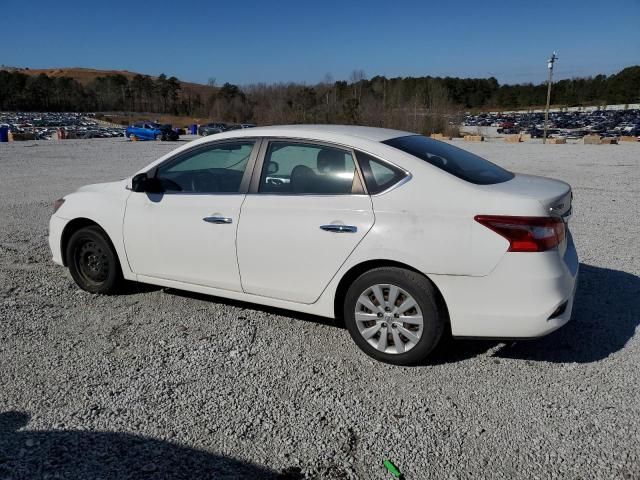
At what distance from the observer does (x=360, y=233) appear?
12.1 feet

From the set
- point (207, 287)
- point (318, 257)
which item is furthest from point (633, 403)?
point (207, 287)

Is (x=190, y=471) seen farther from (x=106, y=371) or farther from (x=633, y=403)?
(x=633, y=403)

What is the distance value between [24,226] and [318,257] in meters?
6.67

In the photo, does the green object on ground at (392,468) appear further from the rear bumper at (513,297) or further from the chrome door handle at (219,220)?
the chrome door handle at (219,220)

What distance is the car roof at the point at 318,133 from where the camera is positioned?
4062mm

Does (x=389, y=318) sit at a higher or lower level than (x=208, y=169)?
lower

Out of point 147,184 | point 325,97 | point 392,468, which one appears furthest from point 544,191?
point 325,97

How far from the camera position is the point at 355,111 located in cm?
5919

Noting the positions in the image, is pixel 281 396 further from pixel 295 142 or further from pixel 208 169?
pixel 208 169

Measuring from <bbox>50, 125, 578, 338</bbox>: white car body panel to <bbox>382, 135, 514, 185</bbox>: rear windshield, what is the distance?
13 centimetres

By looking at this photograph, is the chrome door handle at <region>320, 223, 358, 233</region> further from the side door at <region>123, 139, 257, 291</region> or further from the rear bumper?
the side door at <region>123, 139, 257, 291</region>

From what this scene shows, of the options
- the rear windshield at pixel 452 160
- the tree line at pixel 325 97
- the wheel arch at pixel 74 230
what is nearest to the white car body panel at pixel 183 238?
the wheel arch at pixel 74 230

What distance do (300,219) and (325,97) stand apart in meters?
73.3

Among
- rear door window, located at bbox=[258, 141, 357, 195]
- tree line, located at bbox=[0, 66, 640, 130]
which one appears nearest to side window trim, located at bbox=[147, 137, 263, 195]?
rear door window, located at bbox=[258, 141, 357, 195]
